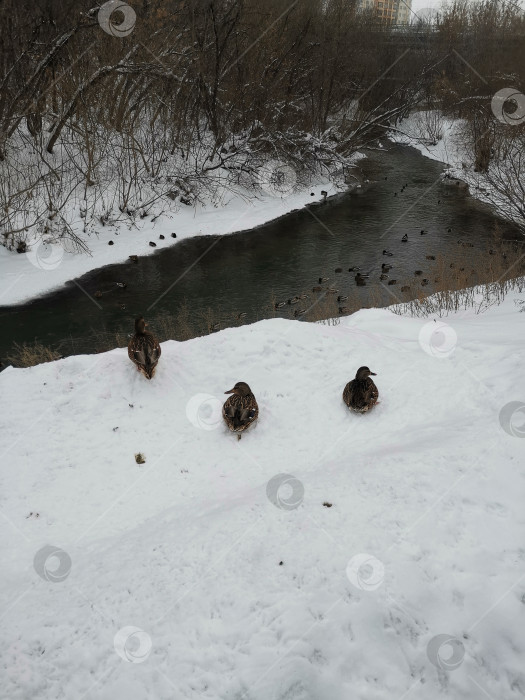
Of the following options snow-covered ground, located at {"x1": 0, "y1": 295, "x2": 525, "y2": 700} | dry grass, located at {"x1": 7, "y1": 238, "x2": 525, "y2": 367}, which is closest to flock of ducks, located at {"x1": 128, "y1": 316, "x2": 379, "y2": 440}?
snow-covered ground, located at {"x1": 0, "y1": 295, "x2": 525, "y2": 700}

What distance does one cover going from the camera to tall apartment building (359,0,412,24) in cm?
5095

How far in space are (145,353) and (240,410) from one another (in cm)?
159

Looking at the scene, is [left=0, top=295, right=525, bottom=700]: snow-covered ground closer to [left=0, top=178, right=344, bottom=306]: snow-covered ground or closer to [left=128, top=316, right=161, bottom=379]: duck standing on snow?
[left=128, top=316, right=161, bottom=379]: duck standing on snow

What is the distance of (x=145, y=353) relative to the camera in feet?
22.0

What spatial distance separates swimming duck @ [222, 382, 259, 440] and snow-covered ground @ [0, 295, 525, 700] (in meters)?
0.21

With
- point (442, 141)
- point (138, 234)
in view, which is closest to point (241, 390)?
point (138, 234)

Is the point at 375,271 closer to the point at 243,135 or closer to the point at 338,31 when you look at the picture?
the point at 243,135

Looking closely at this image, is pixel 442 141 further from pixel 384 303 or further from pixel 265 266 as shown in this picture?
pixel 384 303

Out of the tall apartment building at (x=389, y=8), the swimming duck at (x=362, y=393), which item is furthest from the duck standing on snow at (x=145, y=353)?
the tall apartment building at (x=389, y=8)

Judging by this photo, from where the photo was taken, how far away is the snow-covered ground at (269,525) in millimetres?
3529

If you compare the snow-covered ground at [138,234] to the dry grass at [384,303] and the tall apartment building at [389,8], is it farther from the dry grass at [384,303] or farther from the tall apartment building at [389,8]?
the tall apartment building at [389,8]

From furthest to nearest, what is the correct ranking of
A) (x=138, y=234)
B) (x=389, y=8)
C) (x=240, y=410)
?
(x=389, y=8) < (x=138, y=234) < (x=240, y=410)

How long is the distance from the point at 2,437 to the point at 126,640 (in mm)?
3484

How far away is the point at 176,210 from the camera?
68.6 feet
